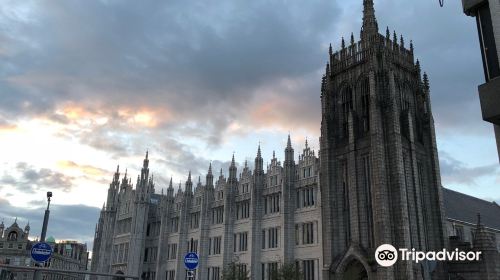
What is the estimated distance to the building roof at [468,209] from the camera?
60044 mm

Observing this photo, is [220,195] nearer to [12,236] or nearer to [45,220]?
[45,220]

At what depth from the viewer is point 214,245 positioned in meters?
66.1

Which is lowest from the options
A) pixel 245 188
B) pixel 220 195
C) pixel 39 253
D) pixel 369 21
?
pixel 39 253

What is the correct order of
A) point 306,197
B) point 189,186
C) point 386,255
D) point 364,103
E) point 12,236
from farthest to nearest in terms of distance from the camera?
point 12,236 → point 189,186 → point 306,197 → point 364,103 → point 386,255

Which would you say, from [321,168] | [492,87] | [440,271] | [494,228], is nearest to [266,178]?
[321,168]

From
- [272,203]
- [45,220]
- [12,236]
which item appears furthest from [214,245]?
[12,236]

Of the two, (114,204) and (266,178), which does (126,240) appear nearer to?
(114,204)

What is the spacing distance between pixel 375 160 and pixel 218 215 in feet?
100

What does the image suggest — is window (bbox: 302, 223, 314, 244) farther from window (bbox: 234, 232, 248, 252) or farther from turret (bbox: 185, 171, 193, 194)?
turret (bbox: 185, 171, 193, 194)

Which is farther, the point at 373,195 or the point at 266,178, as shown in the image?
the point at 266,178

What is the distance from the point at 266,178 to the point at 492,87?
42.6 metres

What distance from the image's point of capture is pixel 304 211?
5359cm

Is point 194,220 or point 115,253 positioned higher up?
point 194,220

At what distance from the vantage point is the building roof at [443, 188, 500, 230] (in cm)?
6004
